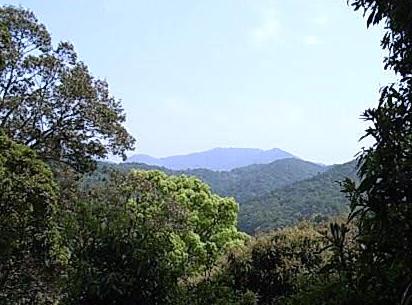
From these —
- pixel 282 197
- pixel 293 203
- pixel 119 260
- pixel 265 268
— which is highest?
pixel 119 260

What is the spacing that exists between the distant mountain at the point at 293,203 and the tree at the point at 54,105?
17398 mm

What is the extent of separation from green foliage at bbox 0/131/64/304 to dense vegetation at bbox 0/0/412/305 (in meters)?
0.02

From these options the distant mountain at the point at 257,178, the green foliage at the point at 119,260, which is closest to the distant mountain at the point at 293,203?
the distant mountain at the point at 257,178

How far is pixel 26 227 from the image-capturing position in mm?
11516

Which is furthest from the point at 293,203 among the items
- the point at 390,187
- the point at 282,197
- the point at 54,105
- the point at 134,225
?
the point at 390,187

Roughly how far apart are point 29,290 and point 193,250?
27.2ft

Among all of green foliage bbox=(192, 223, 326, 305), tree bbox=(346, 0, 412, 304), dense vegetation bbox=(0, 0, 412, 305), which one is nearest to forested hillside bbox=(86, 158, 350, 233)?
dense vegetation bbox=(0, 0, 412, 305)

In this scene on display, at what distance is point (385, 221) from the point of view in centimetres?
266

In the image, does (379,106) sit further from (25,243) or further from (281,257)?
(25,243)

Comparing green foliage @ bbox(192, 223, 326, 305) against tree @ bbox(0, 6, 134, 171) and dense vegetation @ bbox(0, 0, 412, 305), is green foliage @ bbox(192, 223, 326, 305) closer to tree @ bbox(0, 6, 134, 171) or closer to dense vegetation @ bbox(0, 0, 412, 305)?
dense vegetation @ bbox(0, 0, 412, 305)

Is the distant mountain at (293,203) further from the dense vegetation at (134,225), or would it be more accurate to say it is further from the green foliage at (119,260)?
the green foliage at (119,260)

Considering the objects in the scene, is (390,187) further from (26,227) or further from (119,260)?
(26,227)

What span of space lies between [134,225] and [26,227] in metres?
5.80

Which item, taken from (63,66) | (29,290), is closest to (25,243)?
(29,290)
